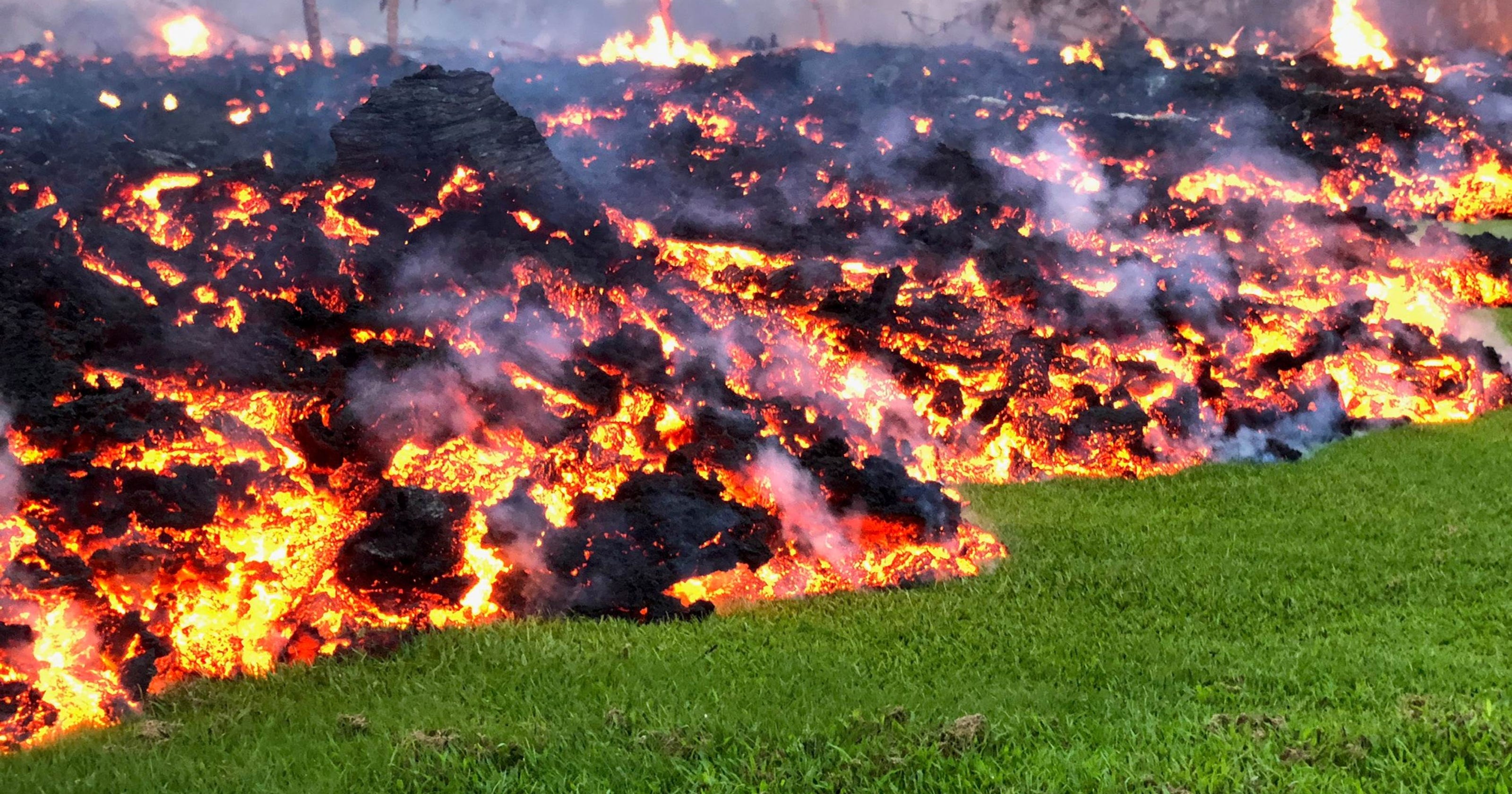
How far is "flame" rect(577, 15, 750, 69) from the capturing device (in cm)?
1858

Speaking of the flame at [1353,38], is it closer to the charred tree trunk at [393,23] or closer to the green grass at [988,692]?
the green grass at [988,692]

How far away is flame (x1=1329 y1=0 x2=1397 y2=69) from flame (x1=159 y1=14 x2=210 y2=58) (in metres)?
17.8

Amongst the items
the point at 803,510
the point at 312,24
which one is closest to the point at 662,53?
the point at 312,24

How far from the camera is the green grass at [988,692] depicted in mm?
5453

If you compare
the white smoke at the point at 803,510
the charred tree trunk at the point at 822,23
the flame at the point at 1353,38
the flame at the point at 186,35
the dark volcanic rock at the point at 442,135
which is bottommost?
the white smoke at the point at 803,510

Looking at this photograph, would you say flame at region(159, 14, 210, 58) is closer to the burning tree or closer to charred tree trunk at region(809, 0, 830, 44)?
the burning tree

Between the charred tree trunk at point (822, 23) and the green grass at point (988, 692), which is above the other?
the charred tree trunk at point (822, 23)

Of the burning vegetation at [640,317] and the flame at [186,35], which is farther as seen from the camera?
the flame at [186,35]

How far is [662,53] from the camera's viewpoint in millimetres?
19422

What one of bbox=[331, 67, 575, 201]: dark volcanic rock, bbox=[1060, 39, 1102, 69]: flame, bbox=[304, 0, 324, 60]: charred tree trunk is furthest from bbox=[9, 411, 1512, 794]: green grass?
bbox=[304, 0, 324, 60]: charred tree trunk

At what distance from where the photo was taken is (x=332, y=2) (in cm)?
3238

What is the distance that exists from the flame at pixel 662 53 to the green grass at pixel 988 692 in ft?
35.9

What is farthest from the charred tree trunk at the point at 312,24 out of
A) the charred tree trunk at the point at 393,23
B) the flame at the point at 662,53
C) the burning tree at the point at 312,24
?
the flame at the point at 662,53

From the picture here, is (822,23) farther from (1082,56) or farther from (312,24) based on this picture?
(312,24)
